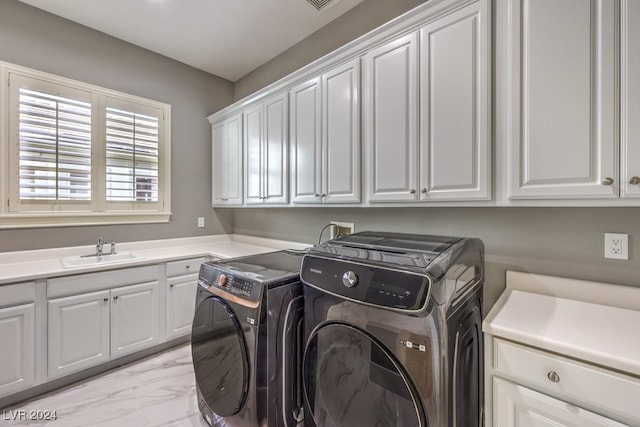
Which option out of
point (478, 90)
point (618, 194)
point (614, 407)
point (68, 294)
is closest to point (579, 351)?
point (614, 407)

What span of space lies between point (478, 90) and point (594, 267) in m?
0.99

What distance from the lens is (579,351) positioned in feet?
3.06

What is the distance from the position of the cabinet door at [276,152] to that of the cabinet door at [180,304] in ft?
3.62

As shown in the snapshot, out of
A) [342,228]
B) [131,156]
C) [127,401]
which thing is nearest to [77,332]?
[127,401]

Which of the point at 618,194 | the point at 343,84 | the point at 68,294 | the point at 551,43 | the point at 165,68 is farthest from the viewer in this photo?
the point at 165,68

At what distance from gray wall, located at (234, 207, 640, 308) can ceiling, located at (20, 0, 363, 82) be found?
1.77m

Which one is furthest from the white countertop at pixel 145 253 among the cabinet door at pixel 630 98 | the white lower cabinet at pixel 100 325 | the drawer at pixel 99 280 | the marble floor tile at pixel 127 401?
the cabinet door at pixel 630 98

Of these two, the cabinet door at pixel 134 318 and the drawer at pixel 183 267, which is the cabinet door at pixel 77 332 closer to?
the cabinet door at pixel 134 318

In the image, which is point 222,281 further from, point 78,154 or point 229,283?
point 78,154

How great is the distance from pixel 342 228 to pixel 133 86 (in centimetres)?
250

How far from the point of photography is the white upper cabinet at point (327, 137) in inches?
74.2

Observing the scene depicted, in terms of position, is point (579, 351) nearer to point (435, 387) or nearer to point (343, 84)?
point (435, 387)

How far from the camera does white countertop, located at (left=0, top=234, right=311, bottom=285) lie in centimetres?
200

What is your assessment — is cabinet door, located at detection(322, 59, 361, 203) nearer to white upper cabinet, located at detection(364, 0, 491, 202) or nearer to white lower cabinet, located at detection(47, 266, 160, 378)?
white upper cabinet, located at detection(364, 0, 491, 202)
